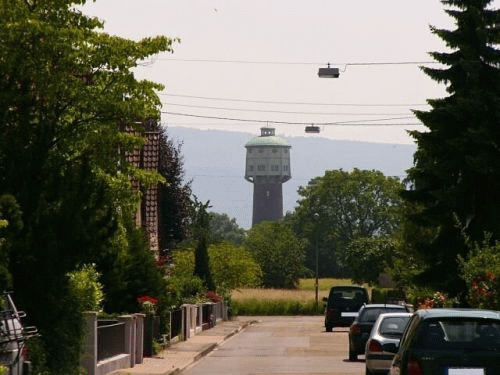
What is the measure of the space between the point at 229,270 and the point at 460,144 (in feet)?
156

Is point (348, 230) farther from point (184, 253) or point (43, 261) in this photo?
point (43, 261)

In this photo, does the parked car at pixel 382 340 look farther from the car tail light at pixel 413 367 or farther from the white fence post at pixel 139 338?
the car tail light at pixel 413 367

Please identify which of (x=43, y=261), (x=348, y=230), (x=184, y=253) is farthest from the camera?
(x=348, y=230)

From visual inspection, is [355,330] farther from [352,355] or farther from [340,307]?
[340,307]

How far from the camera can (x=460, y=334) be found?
16.1 metres

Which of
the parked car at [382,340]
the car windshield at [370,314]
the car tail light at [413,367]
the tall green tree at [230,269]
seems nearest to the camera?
the car tail light at [413,367]

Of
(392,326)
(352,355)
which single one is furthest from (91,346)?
(352,355)

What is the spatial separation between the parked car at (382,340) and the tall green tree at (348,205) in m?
136

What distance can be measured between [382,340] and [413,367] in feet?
37.0

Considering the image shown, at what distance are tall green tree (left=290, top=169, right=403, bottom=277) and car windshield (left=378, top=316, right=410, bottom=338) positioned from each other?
447 ft

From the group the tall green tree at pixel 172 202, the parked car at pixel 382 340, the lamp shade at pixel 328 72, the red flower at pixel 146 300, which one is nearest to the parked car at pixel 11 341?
the parked car at pixel 382 340

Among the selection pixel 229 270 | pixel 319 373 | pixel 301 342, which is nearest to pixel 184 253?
pixel 229 270

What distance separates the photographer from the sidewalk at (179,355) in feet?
103

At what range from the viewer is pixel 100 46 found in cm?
2592
